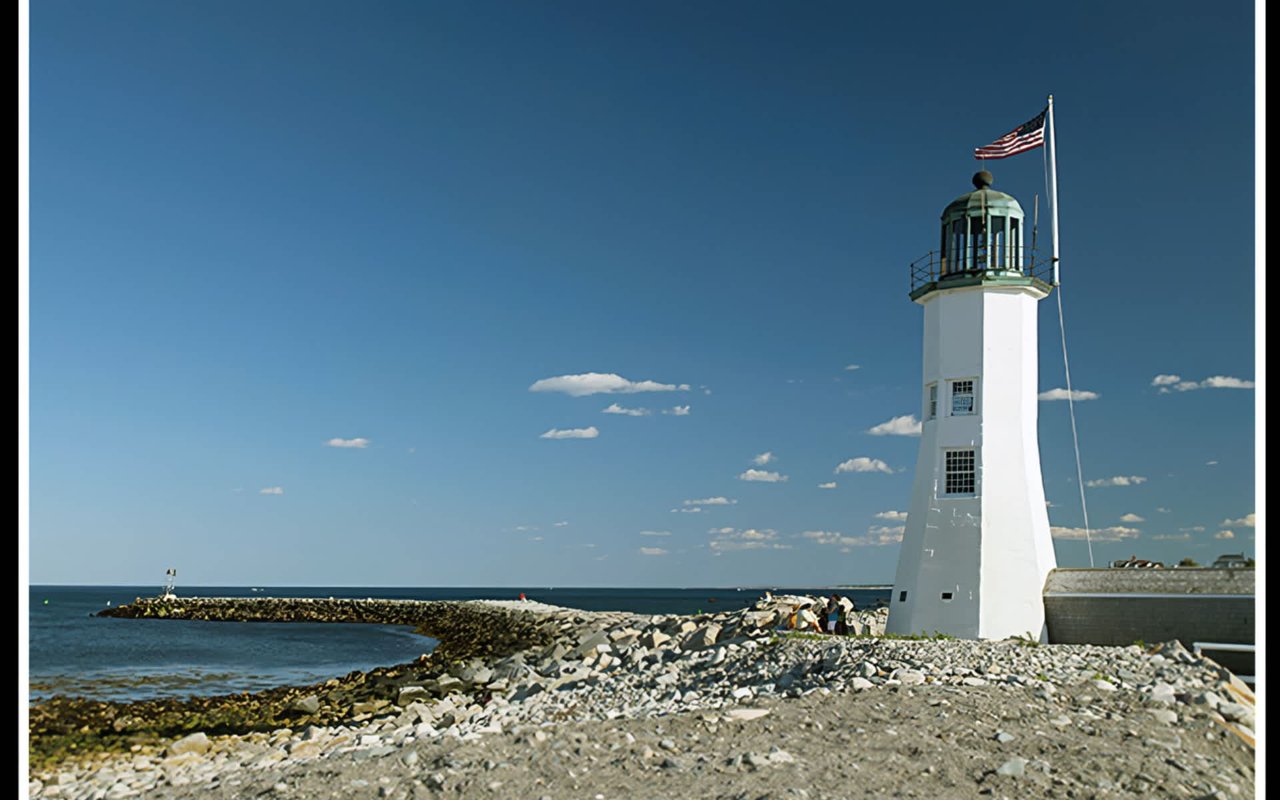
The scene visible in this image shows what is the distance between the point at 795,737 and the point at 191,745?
9.73 meters

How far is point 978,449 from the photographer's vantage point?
1875cm

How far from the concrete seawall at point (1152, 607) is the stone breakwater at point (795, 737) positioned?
6.13ft

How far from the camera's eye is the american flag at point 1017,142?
61.2 feet

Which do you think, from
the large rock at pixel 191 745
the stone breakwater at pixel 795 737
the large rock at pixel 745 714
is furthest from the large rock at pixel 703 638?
the large rock at pixel 745 714

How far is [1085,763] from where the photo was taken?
30.2 feet

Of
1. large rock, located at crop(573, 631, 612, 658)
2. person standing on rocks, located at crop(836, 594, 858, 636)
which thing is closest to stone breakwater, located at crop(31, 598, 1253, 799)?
person standing on rocks, located at crop(836, 594, 858, 636)

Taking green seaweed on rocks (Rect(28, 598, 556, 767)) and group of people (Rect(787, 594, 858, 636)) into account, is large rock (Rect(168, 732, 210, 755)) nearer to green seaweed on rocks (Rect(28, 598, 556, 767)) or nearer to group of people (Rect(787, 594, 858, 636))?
green seaweed on rocks (Rect(28, 598, 556, 767))

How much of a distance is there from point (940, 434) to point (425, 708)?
10.3 meters

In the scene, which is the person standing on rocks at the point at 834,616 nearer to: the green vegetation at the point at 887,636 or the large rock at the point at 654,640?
the green vegetation at the point at 887,636

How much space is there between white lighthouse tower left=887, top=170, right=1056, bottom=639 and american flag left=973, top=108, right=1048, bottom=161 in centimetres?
85

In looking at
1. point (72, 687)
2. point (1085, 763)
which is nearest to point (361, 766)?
point (1085, 763)

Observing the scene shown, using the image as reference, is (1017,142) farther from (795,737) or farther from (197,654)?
(197,654)

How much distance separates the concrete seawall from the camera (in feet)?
53.0

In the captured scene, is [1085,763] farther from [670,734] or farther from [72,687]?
[72,687]
